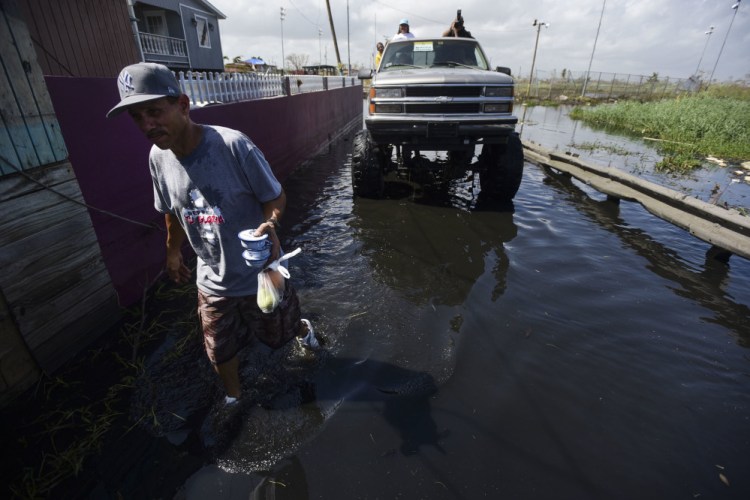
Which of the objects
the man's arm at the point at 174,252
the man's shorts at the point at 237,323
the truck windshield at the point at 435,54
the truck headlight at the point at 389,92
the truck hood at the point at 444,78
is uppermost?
the truck windshield at the point at 435,54

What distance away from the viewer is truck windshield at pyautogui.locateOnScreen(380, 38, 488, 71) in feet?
20.6

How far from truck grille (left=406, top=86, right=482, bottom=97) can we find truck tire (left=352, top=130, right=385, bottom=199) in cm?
112

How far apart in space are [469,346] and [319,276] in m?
1.89

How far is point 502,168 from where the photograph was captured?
19.7ft

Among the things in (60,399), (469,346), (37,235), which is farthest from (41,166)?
(469,346)

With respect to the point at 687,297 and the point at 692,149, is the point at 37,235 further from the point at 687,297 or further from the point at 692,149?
the point at 692,149

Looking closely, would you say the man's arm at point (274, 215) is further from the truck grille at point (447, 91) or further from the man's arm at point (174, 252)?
the truck grille at point (447, 91)

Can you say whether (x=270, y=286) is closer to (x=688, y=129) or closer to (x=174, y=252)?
(x=174, y=252)

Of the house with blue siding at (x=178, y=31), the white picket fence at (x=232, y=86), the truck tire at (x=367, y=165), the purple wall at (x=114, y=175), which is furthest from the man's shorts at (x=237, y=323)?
the house with blue siding at (x=178, y=31)

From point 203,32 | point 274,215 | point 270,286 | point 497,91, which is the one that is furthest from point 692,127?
point 203,32

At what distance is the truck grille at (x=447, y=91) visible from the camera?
5242 mm

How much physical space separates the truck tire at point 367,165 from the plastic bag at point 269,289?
4.54m

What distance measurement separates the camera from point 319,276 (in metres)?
4.11

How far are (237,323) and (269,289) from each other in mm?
646
